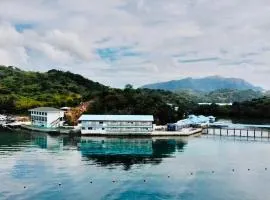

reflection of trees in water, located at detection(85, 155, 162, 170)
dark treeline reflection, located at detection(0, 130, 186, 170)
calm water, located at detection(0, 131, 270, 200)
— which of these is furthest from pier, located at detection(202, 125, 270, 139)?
reflection of trees in water, located at detection(85, 155, 162, 170)

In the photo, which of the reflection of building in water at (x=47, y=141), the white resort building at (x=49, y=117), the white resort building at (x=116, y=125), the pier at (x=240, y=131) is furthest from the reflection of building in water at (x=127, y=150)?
the pier at (x=240, y=131)

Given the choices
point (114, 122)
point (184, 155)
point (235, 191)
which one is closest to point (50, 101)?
point (114, 122)

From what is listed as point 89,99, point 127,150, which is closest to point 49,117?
point 89,99

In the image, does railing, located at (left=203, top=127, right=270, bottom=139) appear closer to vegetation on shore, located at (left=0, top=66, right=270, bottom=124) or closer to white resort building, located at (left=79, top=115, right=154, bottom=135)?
vegetation on shore, located at (left=0, top=66, right=270, bottom=124)

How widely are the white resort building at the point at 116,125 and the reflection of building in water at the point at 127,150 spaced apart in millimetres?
3779

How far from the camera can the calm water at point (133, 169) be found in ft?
108

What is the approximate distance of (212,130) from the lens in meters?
78.9

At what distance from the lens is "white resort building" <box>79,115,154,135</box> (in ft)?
224

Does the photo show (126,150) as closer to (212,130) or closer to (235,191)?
(235,191)

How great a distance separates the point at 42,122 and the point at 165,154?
3391cm

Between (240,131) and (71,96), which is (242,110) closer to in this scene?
(240,131)

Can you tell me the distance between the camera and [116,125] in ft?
225

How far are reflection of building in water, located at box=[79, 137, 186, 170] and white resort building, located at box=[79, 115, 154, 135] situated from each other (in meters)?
3.78

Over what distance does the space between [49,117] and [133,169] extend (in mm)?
38655
